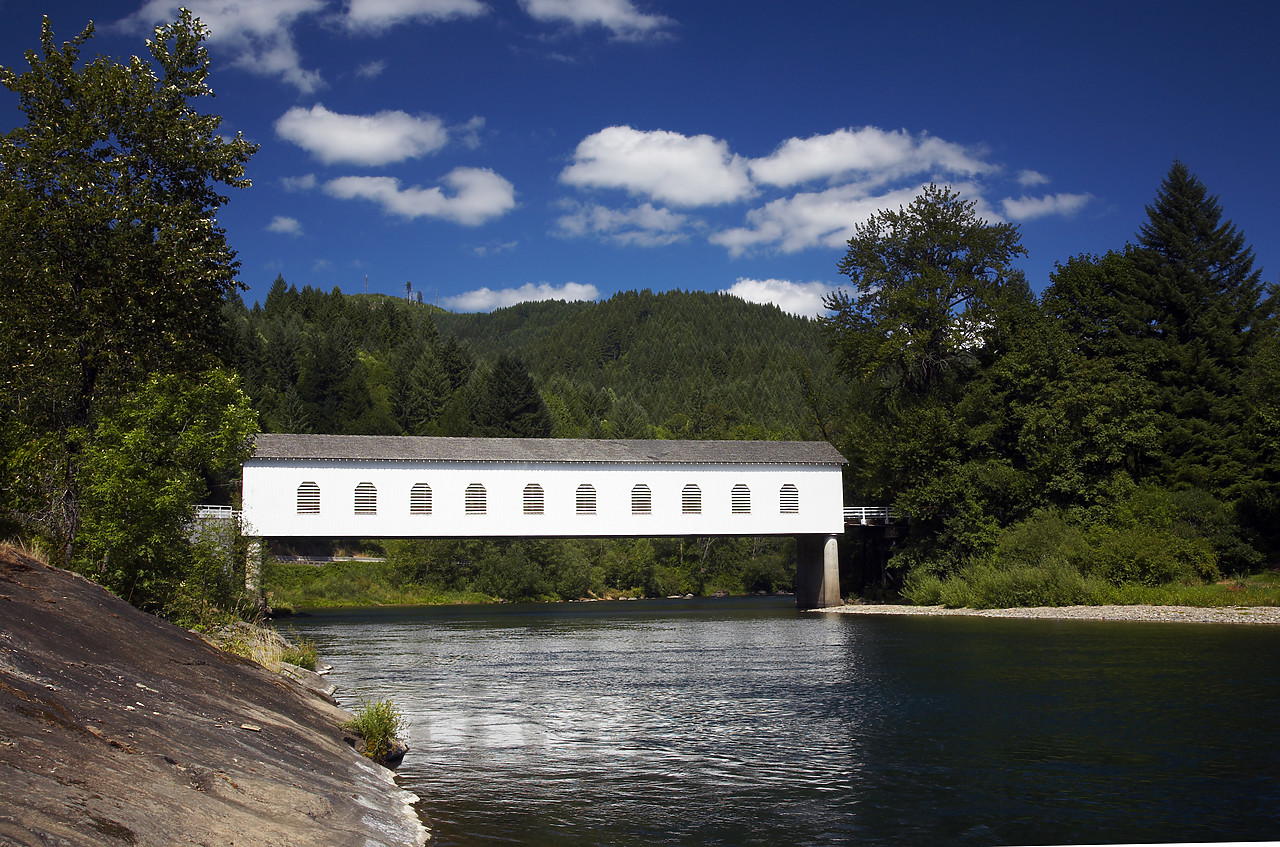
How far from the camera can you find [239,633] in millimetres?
12922

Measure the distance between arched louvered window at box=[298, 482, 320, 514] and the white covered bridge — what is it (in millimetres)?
31

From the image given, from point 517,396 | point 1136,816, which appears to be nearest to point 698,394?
point 517,396

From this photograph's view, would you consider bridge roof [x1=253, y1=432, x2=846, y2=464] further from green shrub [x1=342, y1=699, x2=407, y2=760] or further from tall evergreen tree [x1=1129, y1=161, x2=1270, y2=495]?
green shrub [x1=342, y1=699, x2=407, y2=760]

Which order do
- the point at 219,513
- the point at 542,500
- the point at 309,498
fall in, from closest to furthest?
the point at 219,513 → the point at 309,498 → the point at 542,500

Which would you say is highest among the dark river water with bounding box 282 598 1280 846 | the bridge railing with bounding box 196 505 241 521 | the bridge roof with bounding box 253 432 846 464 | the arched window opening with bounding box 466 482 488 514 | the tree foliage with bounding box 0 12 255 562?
the tree foliage with bounding box 0 12 255 562

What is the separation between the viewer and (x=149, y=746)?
5566 millimetres

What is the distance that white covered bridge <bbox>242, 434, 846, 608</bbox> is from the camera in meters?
30.0

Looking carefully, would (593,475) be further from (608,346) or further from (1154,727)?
(608,346)

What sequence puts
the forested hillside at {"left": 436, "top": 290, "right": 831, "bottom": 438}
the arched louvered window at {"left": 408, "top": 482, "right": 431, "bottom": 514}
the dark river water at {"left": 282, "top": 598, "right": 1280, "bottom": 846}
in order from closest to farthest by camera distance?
the dark river water at {"left": 282, "top": 598, "right": 1280, "bottom": 846}, the arched louvered window at {"left": 408, "top": 482, "right": 431, "bottom": 514}, the forested hillside at {"left": 436, "top": 290, "right": 831, "bottom": 438}

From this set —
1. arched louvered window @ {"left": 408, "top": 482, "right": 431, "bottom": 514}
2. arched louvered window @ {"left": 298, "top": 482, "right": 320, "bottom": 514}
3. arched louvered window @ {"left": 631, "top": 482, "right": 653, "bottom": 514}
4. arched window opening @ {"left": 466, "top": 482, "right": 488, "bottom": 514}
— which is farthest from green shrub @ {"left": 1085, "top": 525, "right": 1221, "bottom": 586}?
arched louvered window @ {"left": 298, "top": 482, "right": 320, "bottom": 514}

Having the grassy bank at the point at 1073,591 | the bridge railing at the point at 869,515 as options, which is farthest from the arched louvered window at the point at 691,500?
the grassy bank at the point at 1073,591

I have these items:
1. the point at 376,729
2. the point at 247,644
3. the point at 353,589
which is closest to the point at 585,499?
the point at 247,644

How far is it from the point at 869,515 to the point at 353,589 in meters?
29.9

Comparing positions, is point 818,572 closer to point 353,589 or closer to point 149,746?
point 353,589
